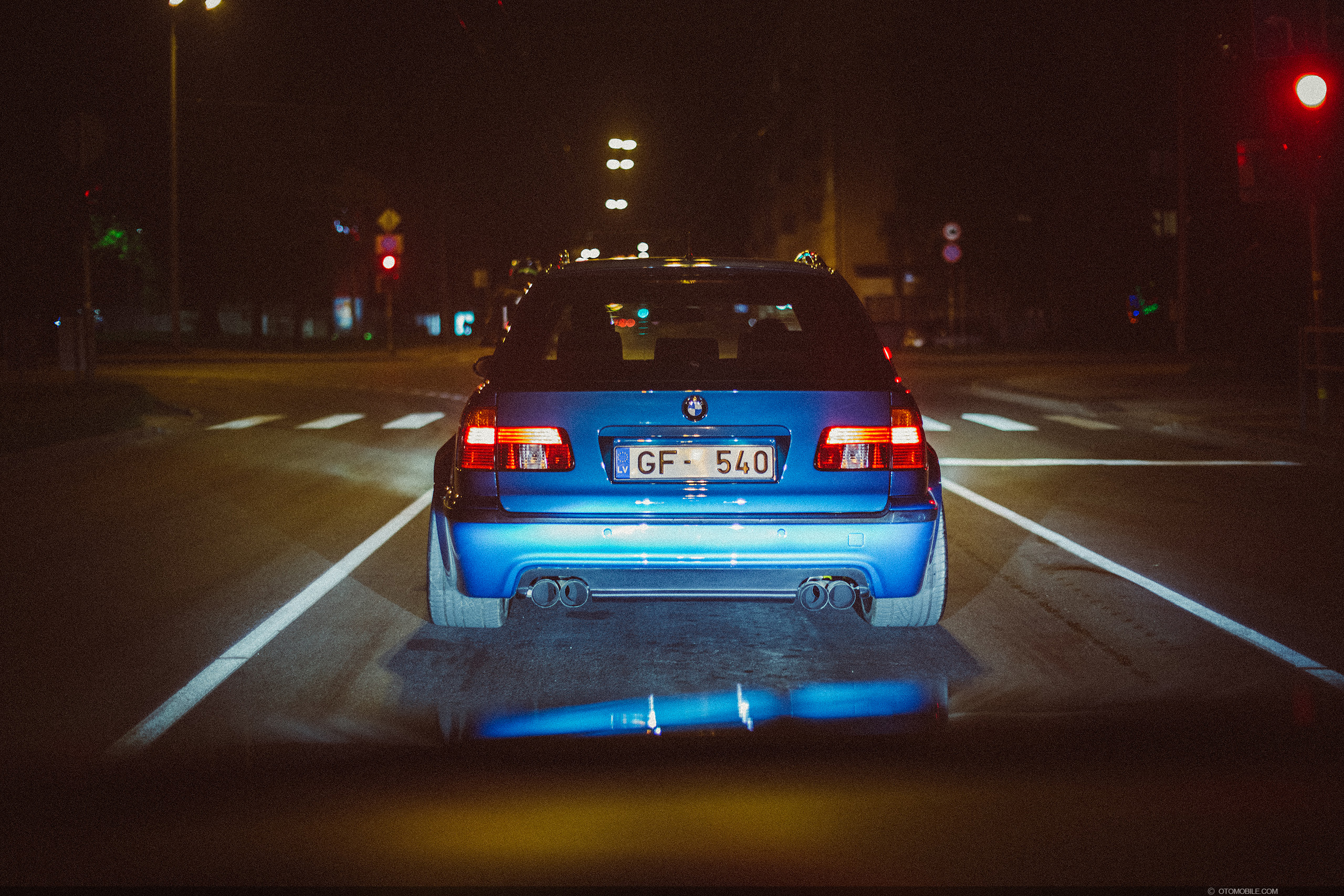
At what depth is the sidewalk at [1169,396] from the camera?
15.5 m

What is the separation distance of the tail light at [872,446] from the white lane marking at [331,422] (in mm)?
13784

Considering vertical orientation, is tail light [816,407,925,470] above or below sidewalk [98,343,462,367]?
below

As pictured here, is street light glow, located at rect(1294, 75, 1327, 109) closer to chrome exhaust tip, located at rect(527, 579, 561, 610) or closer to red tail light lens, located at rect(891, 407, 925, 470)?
red tail light lens, located at rect(891, 407, 925, 470)

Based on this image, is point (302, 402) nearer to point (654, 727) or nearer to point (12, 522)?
point (12, 522)

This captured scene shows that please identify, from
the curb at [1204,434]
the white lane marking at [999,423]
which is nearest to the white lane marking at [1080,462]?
the curb at [1204,434]

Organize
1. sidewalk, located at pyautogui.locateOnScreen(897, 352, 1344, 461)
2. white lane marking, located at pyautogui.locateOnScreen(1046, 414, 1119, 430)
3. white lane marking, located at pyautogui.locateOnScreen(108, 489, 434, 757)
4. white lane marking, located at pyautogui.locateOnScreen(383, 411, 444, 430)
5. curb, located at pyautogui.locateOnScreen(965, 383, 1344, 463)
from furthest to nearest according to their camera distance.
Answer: white lane marking, located at pyautogui.locateOnScreen(383, 411, 444, 430) → white lane marking, located at pyautogui.locateOnScreen(1046, 414, 1119, 430) → sidewalk, located at pyautogui.locateOnScreen(897, 352, 1344, 461) → curb, located at pyautogui.locateOnScreen(965, 383, 1344, 463) → white lane marking, located at pyautogui.locateOnScreen(108, 489, 434, 757)

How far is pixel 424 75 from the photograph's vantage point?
52.3 metres

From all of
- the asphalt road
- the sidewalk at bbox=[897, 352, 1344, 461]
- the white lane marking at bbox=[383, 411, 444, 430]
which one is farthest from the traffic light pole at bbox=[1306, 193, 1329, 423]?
the white lane marking at bbox=[383, 411, 444, 430]

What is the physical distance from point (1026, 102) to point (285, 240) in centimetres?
2969

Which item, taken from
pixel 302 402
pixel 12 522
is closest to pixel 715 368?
pixel 12 522

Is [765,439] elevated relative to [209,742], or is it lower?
elevated

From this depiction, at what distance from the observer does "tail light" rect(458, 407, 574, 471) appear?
530 cm

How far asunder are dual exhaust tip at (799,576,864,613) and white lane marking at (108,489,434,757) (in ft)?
7.67

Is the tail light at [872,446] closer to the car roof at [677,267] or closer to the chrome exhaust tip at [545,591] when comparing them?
the car roof at [677,267]
